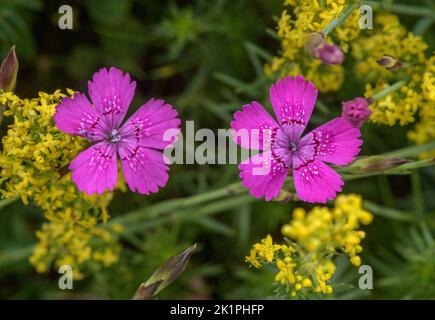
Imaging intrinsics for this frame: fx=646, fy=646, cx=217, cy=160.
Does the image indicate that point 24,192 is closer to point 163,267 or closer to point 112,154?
point 112,154

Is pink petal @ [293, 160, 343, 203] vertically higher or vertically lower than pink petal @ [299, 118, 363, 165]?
lower

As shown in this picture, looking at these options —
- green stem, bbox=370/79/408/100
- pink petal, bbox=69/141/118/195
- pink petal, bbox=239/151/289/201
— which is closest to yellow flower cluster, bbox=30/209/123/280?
pink petal, bbox=69/141/118/195

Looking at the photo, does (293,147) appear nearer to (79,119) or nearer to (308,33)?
(308,33)

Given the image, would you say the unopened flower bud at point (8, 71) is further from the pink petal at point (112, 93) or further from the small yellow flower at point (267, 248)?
the small yellow flower at point (267, 248)

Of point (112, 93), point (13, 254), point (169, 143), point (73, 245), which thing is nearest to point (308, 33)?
point (169, 143)

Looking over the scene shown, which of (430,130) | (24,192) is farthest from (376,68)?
(24,192)

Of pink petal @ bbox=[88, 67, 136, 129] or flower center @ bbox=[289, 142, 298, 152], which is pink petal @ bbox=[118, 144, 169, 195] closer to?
pink petal @ bbox=[88, 67, 136, 129]
